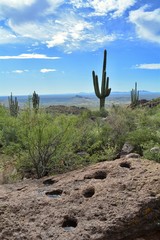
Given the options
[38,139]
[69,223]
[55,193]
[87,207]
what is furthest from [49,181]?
[38,139]

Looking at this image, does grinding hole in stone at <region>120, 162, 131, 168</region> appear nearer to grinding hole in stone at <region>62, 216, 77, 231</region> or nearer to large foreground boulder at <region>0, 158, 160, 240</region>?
large foreground boulder at <region>0, 158, 160, 240</region>

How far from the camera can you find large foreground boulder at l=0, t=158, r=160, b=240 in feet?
16.1

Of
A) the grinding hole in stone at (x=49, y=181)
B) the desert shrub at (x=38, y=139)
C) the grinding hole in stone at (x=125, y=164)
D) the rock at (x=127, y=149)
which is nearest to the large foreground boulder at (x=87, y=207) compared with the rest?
the grinding hole in stone at (x=49, y=181)

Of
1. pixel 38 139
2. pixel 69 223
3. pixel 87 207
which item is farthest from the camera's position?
pixel 38 139

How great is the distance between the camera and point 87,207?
531cm

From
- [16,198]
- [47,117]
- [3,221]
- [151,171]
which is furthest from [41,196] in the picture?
[47,117]

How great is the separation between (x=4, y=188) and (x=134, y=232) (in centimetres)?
246

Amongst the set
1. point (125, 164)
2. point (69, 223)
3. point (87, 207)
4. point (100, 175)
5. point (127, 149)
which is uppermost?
point (125, 164)

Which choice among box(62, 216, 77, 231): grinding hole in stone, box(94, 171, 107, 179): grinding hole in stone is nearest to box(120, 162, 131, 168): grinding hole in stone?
box(94, 171, 107, 179): grinding hole in stone

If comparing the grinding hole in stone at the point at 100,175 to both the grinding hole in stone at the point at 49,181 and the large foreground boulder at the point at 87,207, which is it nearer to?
the large foreground boulder at the point at 87,207

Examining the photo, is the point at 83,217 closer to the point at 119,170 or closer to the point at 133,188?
the point at 133,188

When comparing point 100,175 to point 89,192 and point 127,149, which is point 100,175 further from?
point 127,149

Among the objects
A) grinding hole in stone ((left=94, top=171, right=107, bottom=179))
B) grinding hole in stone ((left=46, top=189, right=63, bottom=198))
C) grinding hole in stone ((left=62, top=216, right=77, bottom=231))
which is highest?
grinding hole in stone ((left=94, top=171, right=107, bottom=179))

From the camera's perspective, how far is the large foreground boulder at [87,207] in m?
4.91
